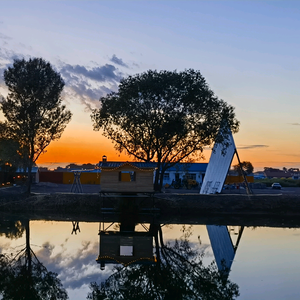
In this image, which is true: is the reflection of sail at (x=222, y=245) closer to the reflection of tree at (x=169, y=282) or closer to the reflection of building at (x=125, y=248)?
the reflection of tree at (x=169, y=282)

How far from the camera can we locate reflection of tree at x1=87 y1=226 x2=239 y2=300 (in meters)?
11.4

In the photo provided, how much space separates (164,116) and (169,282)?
22957 millimetres

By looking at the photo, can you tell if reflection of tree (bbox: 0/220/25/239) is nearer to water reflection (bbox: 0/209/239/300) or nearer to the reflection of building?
water reflection (bbox: 0/209/239/300)

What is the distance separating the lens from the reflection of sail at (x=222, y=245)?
16.1m

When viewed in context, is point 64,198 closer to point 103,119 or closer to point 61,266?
point 103,119

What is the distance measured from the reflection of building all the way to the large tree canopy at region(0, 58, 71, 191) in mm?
16018

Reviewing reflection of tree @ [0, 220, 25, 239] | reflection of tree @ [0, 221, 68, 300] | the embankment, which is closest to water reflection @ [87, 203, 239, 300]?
reflection of tree @ [0, 221, 68, 300]

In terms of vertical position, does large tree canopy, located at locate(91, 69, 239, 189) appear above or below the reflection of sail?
above

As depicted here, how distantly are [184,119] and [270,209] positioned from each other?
995cm

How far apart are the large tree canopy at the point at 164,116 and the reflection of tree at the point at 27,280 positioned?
19.7 meters

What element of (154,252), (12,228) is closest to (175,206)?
(12,228)


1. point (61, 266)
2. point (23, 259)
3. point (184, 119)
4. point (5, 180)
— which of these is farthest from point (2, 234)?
point (5, 180)

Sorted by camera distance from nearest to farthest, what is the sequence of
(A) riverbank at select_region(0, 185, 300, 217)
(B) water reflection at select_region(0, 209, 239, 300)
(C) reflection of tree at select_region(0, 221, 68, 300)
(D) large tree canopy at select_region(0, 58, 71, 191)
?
1. (C) reflection of tree at select_region(0, 221, 68, 300)
2. (B) water reflection at select_region(0, 209, 239, 300)
3. (A) riverbank at select_region(0, 185, 300, 217)
4. (D) large tree canopy at select_region(0, 58, 71, 191)

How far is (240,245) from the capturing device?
19.5 metres
